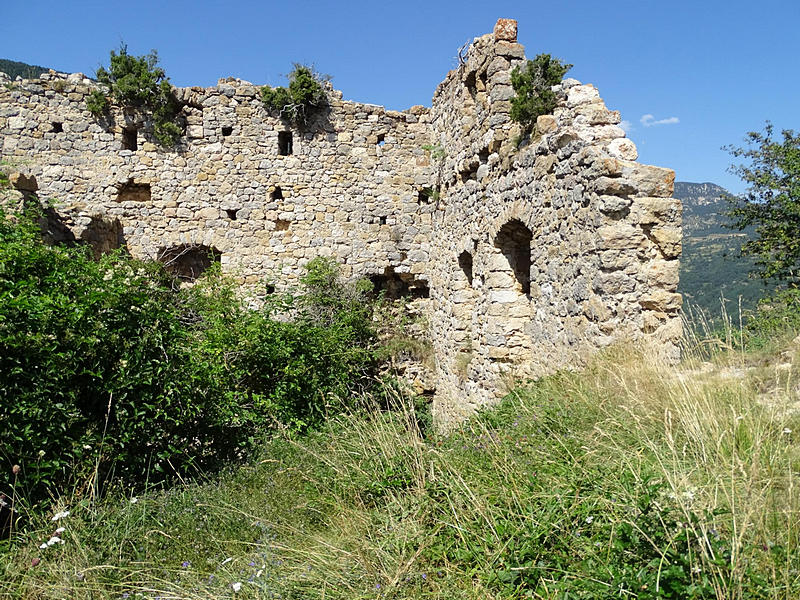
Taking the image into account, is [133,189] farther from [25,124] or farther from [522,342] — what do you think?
[522,342]

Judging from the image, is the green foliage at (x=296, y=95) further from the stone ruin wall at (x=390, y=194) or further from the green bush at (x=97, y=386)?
the green bush at (x=97, y=386)

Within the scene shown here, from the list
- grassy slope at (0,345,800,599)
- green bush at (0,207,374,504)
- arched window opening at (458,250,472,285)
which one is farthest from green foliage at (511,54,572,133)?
green bush at (0,207,374,504)

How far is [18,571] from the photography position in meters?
3.09

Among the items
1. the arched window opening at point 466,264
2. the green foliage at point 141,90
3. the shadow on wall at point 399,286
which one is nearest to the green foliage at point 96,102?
the green foliage at point 141,90

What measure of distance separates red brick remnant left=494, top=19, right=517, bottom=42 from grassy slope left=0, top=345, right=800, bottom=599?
4290mm

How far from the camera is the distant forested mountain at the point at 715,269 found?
9.64m

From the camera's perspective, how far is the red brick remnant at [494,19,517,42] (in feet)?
22.3

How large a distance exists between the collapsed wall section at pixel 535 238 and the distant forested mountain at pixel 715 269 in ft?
1.55

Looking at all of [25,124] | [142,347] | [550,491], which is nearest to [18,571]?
[142,347]

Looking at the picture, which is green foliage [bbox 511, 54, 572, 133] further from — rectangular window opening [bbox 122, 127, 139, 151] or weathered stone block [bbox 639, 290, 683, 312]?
rectangular window opening [bbox 122, 127, 139, 151]

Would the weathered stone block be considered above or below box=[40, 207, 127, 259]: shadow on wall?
below

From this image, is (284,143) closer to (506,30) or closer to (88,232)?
(88,232)

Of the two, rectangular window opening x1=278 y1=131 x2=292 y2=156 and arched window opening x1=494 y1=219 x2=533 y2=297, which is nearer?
arched window opening x1=494 y1=219 x2=533 y2=297

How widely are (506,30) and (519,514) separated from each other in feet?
19.4
